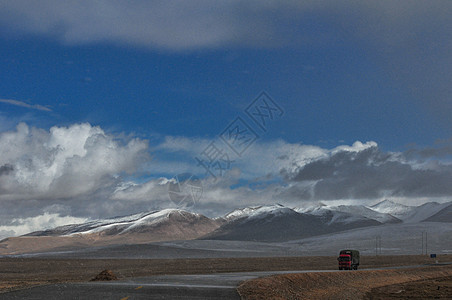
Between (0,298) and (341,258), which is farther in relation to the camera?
(341,258)

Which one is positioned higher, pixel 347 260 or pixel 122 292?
pixel 347 260

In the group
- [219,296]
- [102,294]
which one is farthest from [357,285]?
[102,294]

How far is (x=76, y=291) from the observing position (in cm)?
2791

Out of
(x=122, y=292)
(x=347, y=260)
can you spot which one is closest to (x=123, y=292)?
(x=122, y=292)

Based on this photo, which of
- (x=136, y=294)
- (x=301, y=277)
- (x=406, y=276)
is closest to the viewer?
(x=136, y=294)

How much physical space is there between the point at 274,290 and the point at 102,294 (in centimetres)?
1301

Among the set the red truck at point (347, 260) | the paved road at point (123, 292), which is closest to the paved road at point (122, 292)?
the paved road at point (123, 292)

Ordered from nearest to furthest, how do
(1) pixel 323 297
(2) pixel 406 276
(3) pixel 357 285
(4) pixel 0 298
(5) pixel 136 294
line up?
(4) pixel 0 298, (5) pixel 136 294, (1) pixel 323 297, (3) pixel 357 285, (2) pixel 406 276

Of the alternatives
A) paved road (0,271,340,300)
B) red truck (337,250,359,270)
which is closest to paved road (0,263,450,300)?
paved road (0,271,340,300)

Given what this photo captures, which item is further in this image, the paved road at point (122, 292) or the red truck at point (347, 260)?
the red truck at point (347, 260)

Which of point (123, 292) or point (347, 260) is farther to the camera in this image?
point (347, 260)

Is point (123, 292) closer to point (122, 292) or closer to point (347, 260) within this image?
point (122, 292)

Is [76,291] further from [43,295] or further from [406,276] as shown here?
[406,276]

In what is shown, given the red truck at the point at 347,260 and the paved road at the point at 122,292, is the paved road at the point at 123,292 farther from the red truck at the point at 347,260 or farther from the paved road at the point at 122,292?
the red truck at the point at 347,260
